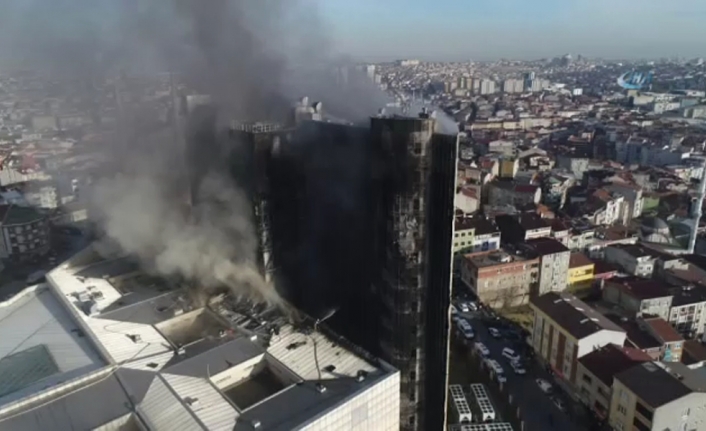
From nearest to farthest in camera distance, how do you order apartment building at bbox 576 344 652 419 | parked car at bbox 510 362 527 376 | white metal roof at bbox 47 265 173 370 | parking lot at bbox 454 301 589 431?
1. white metal roof at bbox 47 265 173 370
2. apartment building at bbox 576 344 652 419
3. parking lot at bbox 454 301 589 431
4. parked car at bbox 510 362 527 376

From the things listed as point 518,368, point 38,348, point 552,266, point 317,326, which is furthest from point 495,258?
point 38,348

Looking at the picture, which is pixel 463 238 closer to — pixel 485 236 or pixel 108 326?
pixel 485 236

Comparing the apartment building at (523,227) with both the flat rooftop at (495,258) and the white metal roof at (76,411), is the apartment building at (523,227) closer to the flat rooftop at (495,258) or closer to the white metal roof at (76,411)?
the flat rooftop at (495,258)

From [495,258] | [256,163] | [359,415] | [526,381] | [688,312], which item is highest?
[256,163]

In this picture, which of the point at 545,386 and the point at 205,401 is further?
the point at 545,386

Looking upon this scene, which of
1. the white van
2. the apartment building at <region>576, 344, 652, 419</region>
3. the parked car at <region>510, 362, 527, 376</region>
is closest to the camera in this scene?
the apartment building at <region>576, 344, 652, 419</region>

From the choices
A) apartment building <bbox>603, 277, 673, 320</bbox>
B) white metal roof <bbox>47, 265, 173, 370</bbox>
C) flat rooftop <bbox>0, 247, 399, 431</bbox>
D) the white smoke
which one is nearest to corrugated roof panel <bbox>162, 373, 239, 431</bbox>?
flat rooftop <bbox>0, 247, 399, 431</bbox>

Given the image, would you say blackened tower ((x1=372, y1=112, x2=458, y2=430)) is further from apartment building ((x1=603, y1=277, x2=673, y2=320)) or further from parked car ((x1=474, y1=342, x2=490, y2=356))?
apartment building ((x1=603, y1=277, x2=673, y2=320))
